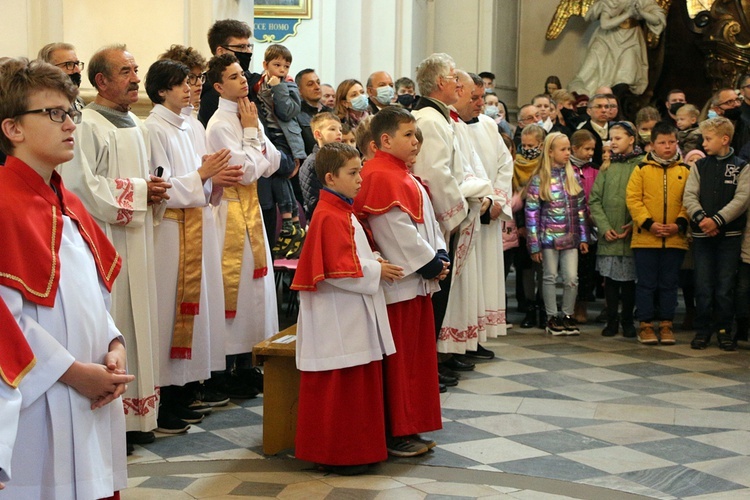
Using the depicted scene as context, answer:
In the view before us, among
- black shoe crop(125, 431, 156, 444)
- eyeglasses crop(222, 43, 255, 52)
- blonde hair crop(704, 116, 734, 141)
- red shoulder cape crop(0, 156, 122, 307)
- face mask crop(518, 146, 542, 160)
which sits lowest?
black shoe crop(125, 431, 156, 444)

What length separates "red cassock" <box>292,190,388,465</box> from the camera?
170 inches

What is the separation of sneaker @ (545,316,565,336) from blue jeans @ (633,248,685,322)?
0.64 meters

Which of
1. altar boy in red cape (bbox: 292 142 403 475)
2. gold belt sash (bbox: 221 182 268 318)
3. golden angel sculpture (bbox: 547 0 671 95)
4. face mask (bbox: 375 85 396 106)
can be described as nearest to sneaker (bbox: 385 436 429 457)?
altar boy in red cape (bbox: 292 142 403 475)

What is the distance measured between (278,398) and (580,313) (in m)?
4.64

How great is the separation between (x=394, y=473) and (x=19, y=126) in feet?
7.88

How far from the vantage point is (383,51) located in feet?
41.6

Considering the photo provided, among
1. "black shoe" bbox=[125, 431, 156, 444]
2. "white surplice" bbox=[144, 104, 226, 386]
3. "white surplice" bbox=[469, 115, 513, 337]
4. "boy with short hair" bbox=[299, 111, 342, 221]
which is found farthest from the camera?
"white surplice" bbox=[469, 115, 513, 337]

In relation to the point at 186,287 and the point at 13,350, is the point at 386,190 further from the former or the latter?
the point at 13,350

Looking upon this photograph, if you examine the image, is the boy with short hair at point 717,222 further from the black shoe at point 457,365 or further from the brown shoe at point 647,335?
the black shoe at point 457,365

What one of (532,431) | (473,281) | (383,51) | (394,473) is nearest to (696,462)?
(532,431)

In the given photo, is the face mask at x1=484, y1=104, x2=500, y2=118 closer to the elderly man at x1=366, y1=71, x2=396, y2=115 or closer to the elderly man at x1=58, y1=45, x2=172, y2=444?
the elderly man at x1=366, y1=71, x2=396, y2=115

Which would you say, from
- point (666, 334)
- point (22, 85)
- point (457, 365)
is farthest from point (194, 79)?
point (666, 334)

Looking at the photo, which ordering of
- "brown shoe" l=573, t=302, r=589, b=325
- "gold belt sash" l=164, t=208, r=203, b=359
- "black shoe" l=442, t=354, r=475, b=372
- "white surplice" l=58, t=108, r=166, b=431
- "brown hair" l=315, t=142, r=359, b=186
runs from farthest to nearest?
1. "brown shoe" l=573, t=302, r=589, b=325
2. "black shoe" l=442, t=354, r=475, b=372
3. "gold belt sash" l=164, t=208, r=203, b=359
4. "white surplice" l=58, t=108, r=166, b=431
5. "brown hair" l=315, t=142, r=359, b=186

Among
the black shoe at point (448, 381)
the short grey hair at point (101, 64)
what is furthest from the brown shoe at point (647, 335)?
the short grey hair at point (101, 64)
